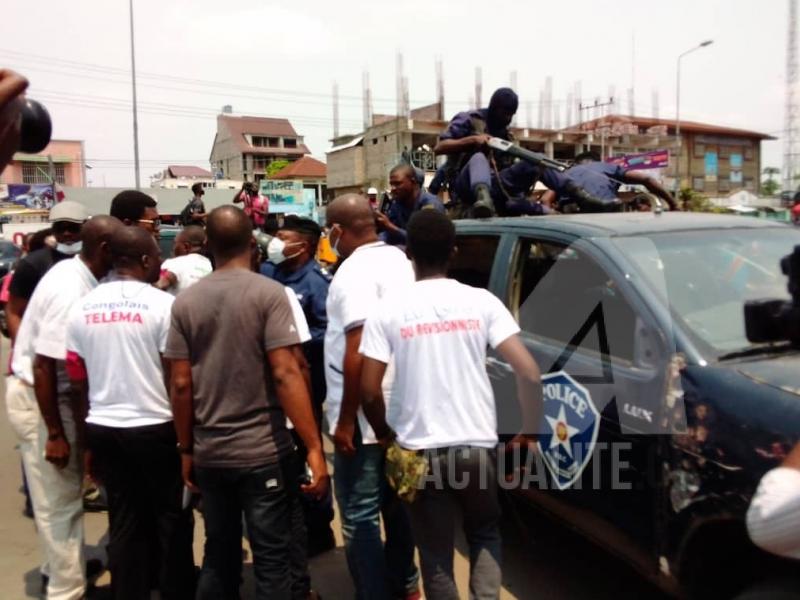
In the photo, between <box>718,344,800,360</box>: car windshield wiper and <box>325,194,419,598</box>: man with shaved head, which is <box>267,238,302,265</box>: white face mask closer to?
<box>325,194,419,598</box>: man with shaved head

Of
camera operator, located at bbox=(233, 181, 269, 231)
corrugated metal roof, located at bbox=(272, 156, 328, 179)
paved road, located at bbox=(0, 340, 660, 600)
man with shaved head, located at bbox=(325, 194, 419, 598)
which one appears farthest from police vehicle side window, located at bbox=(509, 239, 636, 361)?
corrugated metal roof, located at bbox=(272, 156, 328, 179)

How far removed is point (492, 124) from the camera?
5.28m

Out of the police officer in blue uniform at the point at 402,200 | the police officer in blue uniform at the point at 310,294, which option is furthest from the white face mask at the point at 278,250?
the police officer in blue uniform at the point at 402,200

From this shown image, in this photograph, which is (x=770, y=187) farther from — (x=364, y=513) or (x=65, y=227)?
(x=364, y=513)

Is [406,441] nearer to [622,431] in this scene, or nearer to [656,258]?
[622,431]

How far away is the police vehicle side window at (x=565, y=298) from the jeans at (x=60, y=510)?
230 centimetres

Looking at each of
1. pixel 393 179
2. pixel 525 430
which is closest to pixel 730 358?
pixel 525 430

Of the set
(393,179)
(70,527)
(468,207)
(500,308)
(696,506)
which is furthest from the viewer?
(468,207)

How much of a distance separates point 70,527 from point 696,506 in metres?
2.71

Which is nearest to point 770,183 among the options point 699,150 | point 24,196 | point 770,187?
point 770,187

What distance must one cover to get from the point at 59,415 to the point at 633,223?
2838mm

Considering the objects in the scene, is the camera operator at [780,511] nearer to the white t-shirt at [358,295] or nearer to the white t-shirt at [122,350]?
the white t-shirt at [358,295]

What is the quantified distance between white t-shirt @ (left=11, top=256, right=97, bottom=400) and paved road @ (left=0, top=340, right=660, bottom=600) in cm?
126

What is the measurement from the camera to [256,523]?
2.54m
